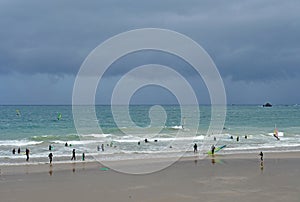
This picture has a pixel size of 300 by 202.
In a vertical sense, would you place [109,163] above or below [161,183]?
above

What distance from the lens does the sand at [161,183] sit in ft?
65.3

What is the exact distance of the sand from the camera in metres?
19.9

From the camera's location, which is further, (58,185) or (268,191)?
(58,185)

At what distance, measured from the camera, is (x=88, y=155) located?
3688 centimetres

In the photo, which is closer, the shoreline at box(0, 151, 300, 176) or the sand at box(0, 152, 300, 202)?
the sand at box(0, 152, 300, 202)

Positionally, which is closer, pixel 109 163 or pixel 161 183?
pixel 161 183

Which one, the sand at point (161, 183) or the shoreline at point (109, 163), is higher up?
the shoreline at point (109, 163)

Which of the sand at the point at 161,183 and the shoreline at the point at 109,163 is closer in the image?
the sand at the point at 161,183

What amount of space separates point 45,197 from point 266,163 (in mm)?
18611

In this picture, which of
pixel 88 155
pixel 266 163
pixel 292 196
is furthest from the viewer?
pixel 88 155

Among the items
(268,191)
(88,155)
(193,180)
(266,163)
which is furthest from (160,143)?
(268,191)

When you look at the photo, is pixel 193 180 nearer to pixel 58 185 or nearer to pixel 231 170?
pixel 231 170

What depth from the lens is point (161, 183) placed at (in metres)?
23.2

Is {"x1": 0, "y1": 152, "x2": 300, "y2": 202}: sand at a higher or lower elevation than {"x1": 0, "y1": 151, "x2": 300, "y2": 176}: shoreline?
lower
